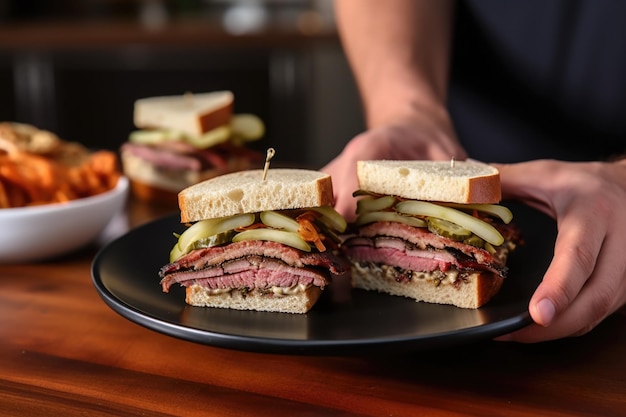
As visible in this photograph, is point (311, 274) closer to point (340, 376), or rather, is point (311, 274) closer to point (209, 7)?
point (340, 376)

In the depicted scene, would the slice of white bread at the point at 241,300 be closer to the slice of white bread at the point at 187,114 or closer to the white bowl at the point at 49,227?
the white bowl at the point at 49,227

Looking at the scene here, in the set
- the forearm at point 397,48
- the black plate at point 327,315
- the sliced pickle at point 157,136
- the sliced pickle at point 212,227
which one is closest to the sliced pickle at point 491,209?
the black plate at point 327,315

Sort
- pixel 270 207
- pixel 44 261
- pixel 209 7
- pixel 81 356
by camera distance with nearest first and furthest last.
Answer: pixel 81 356 < pixel 270 207 < pixel 44 261 < pixel 209 7

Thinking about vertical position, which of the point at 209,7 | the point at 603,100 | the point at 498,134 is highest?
the point at 603,100

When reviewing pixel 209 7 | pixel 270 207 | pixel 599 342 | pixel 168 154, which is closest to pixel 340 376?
pixel 270 207

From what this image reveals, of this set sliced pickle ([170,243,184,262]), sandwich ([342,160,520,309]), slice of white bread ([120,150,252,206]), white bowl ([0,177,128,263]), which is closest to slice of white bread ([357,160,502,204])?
sandwich ([342,160,520,309])
